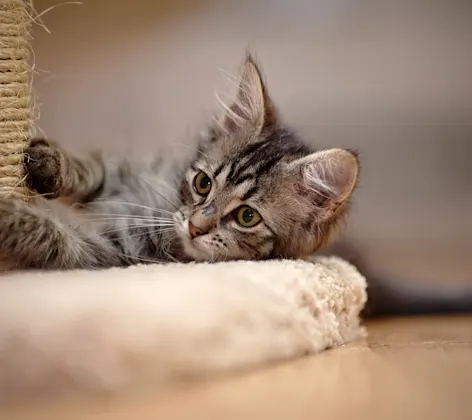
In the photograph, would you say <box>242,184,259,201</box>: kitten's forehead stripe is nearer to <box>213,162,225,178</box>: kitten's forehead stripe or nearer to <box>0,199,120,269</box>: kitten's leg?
<box>213,162,225,178</box>: kitten's forehead stripe

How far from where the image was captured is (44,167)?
1286mm

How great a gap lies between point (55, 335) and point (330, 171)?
671 mm

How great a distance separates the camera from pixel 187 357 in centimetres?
88

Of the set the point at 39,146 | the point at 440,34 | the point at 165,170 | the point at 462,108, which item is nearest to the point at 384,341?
the point at 165,170

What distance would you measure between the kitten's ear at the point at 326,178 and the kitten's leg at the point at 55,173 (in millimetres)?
464

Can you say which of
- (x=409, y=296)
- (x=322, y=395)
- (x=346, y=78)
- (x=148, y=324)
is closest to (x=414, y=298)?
(x=409, y=296)

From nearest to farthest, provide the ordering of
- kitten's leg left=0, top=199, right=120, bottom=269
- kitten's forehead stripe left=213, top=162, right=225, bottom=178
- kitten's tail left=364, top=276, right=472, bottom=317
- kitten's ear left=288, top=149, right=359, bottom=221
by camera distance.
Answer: kitten's leg left=0, top=199, right=120, bottom=269 → kitten's ear left=288, top=149, right=359, bottom=221 → kitten's forehead stripe left=213, top=162, right=225, bottom=178 → kitten's tail left=364, top=276, right=472, bottom=317

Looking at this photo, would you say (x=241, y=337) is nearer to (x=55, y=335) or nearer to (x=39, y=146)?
(x=55, y=335)

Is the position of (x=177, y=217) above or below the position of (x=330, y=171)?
below

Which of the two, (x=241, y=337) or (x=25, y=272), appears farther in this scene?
(x=25, y=272)

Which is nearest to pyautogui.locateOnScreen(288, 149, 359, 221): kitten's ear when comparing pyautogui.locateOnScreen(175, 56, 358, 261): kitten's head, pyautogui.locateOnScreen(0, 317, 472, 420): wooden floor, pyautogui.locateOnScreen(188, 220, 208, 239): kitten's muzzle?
pyautogui.locateOnScreen(175, 56, 358, 261): kitten's head

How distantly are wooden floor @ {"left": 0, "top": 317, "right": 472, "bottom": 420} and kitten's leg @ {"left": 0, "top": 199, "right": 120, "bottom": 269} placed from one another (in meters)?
0.41

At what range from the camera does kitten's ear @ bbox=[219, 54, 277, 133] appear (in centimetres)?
142

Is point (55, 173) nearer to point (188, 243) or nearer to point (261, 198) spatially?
point (188, 243)
